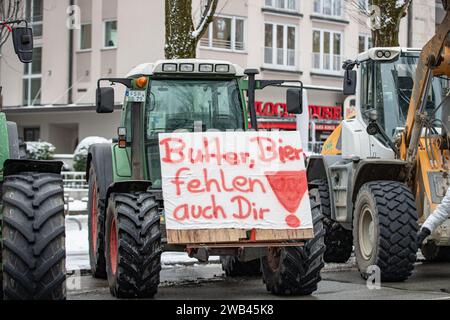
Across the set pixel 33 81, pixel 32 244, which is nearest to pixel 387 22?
pixel 32 244

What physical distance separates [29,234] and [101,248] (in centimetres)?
461

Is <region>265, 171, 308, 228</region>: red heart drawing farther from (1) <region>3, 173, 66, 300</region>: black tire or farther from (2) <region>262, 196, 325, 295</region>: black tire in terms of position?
(1) <region>3, 173, 66, 300</region>: black tire

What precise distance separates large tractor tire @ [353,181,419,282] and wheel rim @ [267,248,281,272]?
4.84 feet

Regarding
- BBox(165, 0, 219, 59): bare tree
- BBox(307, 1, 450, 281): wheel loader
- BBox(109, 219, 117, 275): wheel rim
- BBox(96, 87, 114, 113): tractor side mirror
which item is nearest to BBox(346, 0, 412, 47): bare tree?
BBox(165, 0, 219, 59): bare tree

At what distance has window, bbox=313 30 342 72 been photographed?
42000 millimetres

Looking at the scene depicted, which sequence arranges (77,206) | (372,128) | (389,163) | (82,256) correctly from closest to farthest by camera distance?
(389,163) → (372,128) → (82,256) → (77,206)

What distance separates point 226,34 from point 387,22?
64.9 feet

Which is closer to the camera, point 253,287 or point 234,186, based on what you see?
point 234,186

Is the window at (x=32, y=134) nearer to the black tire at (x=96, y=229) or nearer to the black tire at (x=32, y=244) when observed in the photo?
the black tire at (x=96, y=229)

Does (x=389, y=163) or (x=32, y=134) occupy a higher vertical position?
(x=32, y=134)

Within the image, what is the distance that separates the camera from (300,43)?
41.4 meters

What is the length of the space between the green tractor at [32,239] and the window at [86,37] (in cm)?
3357

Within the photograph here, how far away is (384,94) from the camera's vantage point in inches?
492

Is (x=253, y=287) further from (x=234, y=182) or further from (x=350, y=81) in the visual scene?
(x=350, y=81)
